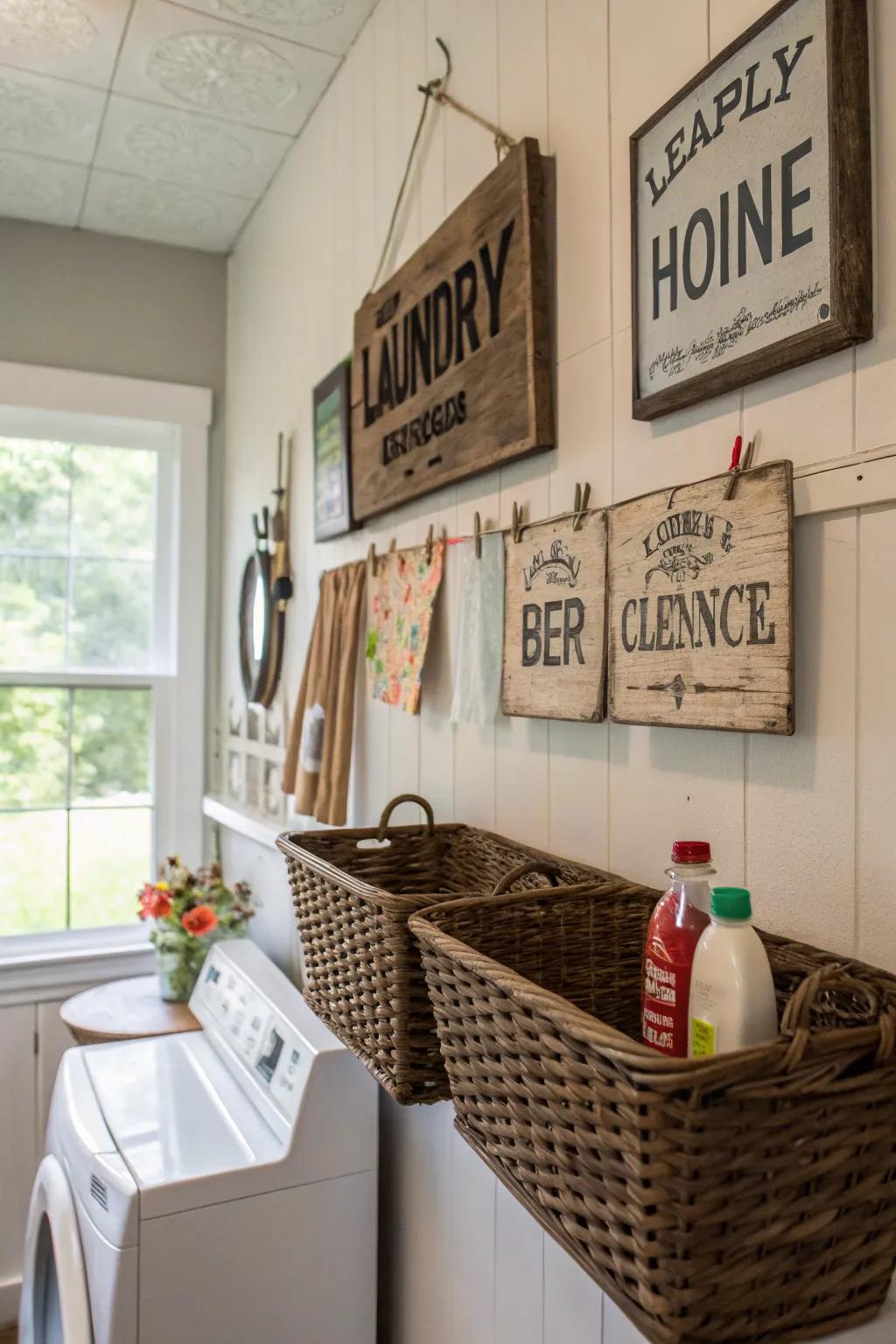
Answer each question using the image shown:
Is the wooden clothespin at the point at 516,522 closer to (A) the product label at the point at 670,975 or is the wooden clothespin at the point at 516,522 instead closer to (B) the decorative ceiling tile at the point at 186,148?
(A) the product label at the point at 670,975

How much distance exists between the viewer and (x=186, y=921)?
7.30ft

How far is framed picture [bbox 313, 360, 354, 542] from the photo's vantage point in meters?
1.79

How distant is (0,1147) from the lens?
7.48ft

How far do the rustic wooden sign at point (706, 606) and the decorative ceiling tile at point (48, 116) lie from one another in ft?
5.73

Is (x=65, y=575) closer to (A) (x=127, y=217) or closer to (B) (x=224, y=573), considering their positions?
(B) (x=224, y=573)

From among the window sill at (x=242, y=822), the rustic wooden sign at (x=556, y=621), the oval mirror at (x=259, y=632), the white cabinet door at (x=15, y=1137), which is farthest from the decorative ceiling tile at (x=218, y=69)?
the white cabinet door at (x=15, y=1137)

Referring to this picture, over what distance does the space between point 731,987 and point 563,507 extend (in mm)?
634

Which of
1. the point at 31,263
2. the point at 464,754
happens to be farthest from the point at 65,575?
the point at 464,754

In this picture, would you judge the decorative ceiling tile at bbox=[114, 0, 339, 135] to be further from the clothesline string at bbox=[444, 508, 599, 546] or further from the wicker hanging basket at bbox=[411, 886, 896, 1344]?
the wicker hanging basket at bbox=[411, 886, 896, 1344]

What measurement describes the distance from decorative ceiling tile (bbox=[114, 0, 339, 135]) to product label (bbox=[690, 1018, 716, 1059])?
1.91 m

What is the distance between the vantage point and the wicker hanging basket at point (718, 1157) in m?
0.56

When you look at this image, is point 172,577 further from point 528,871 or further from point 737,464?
point 737,464

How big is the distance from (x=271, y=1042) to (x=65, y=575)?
1574 millimetres

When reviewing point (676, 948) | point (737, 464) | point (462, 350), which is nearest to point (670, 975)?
point (676, 948)
